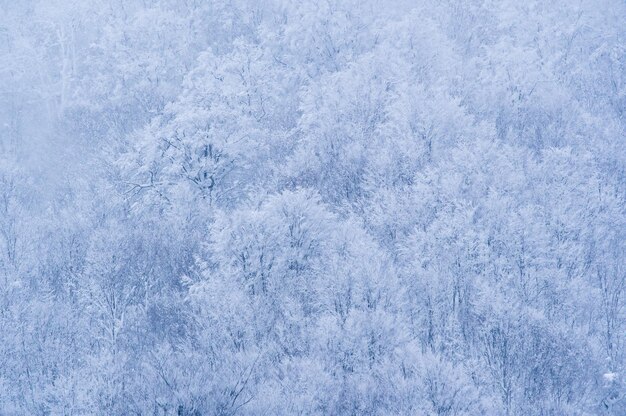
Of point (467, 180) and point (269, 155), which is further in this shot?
point (269, 155)

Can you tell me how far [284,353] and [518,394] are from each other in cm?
878

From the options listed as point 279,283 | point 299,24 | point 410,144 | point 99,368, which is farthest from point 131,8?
point 99,368

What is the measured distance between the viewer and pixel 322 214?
27547mm

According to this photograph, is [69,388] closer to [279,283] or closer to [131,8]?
[279,283]

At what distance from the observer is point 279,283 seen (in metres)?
26.4

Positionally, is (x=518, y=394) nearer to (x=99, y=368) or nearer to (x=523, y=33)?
(x=99, y=368)

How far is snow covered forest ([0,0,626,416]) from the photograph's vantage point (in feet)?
71.8

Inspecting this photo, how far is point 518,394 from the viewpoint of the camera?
2125 centimetres

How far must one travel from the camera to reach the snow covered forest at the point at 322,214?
71.8 ft

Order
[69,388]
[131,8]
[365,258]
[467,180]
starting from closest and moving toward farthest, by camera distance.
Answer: [69,388] < [365,258] < [467,180] < [131,8]

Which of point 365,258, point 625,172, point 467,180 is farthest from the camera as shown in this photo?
point 625,172

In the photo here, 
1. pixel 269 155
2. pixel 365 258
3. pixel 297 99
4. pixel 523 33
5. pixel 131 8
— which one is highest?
pixel 131 8

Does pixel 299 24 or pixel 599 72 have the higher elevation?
pixel 299 24

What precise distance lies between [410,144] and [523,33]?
43.8 ft
